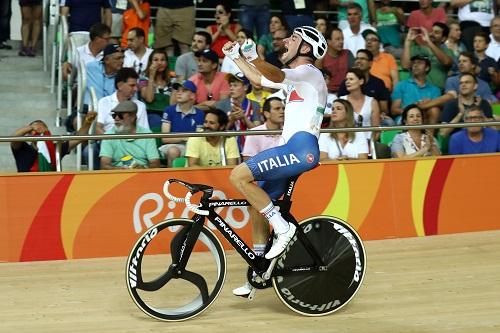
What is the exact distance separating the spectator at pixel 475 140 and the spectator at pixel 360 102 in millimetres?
969

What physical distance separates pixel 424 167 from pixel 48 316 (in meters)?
4.17

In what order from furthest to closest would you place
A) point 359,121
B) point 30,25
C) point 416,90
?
1. point 30,25
2. point 416,90
3. point 359,121

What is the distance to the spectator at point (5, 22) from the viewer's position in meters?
14.4

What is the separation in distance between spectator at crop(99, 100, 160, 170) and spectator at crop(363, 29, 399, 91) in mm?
3538

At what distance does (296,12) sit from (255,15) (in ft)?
1.72

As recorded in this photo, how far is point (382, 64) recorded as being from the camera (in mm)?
14047

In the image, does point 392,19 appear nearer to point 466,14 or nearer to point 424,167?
point 466,14

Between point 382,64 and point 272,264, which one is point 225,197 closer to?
point 272,264

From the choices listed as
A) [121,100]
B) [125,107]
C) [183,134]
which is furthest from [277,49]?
[183,134]

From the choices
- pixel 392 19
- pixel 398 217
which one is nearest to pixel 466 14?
pixel 392 19

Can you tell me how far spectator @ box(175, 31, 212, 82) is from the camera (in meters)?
13.4

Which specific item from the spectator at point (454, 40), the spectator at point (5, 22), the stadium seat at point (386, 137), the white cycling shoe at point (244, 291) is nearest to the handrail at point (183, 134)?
the stadium seat at point (386, 137)

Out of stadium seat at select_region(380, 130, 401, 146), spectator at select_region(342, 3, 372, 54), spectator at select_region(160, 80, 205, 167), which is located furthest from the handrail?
spectator at select_region(342, 3, 372, 54)

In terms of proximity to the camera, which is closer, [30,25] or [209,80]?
[209,80]
